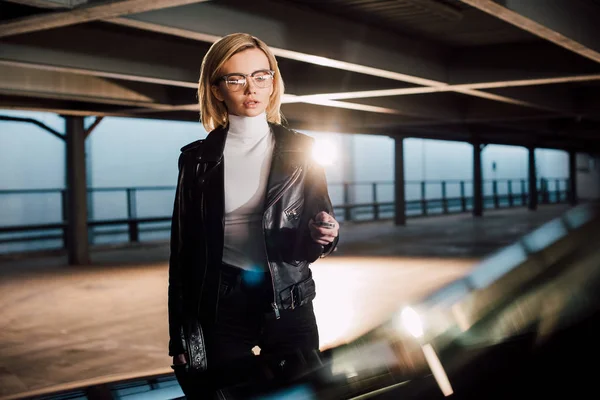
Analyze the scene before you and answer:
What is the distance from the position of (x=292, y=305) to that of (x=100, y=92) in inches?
271

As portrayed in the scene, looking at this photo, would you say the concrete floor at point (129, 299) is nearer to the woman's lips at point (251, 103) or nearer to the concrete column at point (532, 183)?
the woman's lips at point (251, 103)

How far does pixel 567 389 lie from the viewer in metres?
2.77

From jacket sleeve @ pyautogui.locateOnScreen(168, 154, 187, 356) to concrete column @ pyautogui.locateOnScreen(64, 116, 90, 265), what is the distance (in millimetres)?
9255

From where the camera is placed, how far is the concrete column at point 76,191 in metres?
10.6

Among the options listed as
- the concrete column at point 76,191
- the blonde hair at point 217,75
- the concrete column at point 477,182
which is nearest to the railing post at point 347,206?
the concrete column at point 477,182

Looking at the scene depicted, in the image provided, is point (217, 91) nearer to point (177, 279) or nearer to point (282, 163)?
point (282, 163)

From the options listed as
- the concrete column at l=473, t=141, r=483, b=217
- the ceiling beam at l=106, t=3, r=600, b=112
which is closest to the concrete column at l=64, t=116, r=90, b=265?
the ceiling beam at l=106, t=3, r=600, b=112

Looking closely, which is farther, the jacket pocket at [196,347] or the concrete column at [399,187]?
the concrete column at [399,187]

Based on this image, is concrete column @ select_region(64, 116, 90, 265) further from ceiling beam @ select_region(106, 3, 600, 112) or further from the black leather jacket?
the black leather jacket

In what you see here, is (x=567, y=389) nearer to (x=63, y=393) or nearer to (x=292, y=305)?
(x=292, y=305)

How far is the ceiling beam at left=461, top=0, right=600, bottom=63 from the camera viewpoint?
4109 millimetres

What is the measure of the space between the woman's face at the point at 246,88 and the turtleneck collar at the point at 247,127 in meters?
0.02

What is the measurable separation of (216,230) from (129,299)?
5.84 m

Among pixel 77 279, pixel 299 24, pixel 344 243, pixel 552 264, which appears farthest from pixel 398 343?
pixel 344 243
